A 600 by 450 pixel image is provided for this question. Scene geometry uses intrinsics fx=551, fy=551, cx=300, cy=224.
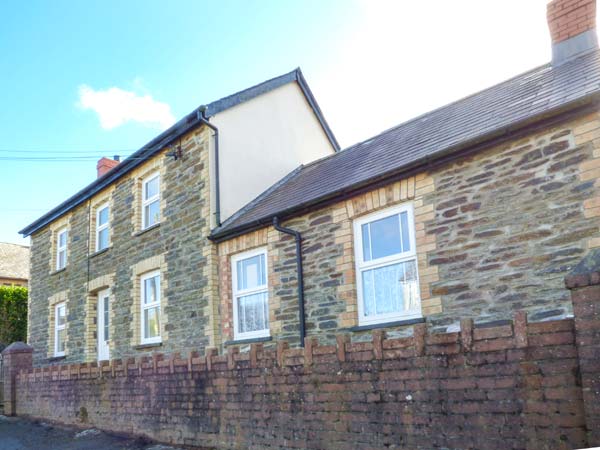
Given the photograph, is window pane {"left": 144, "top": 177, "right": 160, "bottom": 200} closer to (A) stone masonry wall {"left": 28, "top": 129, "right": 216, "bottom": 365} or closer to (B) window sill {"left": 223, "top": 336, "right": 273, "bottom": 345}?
(A) stone masonry wall {"left": 28, "top": 129, "right": 216, "bottom": 365}

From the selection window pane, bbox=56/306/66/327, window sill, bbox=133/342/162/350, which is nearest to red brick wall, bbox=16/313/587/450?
window sill, bbox=133/342/162/350

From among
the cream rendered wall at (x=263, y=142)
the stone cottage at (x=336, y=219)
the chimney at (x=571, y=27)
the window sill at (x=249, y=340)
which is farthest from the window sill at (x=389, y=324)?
the chimney at (x=571, y=27)

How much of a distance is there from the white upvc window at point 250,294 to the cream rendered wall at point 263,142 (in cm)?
129

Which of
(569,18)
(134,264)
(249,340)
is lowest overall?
(249,340)

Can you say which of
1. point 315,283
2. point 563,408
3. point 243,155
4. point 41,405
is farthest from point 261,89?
point 563,408

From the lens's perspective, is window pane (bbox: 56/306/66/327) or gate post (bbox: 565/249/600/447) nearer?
gate post (bbox: 565/249/600/447)

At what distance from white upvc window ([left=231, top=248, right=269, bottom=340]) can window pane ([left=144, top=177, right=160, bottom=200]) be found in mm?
3807

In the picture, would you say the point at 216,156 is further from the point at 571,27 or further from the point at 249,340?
the point at 571,27

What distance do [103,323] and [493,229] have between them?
38.2 ft

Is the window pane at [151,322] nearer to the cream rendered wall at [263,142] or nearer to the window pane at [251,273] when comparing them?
the window pane at [251,273]

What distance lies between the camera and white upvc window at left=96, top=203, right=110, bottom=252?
50.9 feet

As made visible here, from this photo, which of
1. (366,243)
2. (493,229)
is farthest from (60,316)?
(493,229)

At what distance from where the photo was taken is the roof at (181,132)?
12.1 metres

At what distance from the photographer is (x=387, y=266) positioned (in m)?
8.25
